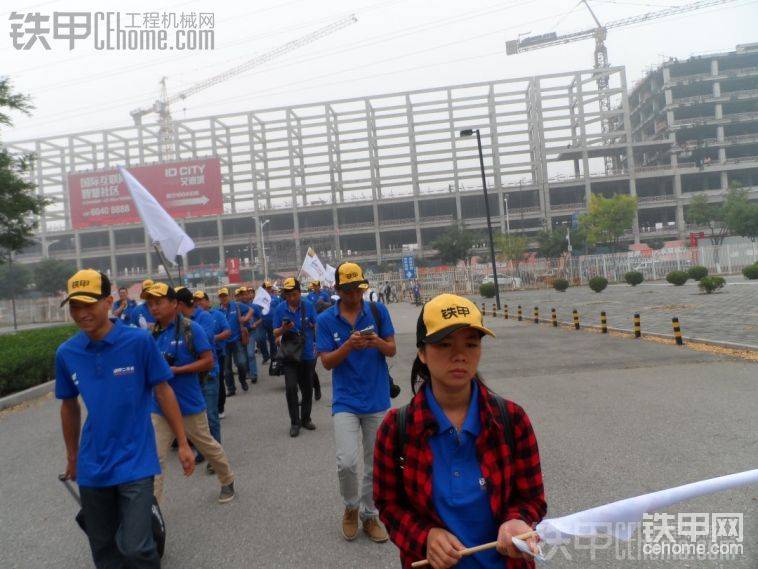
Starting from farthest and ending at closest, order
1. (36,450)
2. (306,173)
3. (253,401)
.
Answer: (306,173) → (253,401) → (36,450)

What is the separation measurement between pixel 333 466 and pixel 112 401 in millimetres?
2856

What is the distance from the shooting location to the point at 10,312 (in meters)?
48.2

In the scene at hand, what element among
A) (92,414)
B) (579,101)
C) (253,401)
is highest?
(579,101)

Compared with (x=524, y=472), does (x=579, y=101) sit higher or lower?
higher

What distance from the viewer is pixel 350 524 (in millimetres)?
3734

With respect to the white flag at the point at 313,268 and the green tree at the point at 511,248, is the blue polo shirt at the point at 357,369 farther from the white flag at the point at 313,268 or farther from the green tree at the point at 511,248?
the green tree at the point at 511,248

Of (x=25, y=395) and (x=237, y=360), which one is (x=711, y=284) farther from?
(x=25, y=395)

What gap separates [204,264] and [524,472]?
8192cm

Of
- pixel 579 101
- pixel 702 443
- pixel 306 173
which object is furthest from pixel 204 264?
pixel 702 443

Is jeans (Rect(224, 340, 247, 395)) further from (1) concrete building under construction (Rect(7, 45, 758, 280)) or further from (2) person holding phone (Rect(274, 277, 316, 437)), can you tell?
(1) concrete building under construction (Rect(7, 45, 758, 280))

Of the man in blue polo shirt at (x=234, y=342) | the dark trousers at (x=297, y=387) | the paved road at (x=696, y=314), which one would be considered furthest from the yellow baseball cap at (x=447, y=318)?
the paved road at (x=696, y=314)

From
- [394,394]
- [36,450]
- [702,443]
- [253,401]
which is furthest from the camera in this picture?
[253,401]

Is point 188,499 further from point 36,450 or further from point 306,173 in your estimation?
point 306,173

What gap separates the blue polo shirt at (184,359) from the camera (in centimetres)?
438
